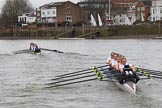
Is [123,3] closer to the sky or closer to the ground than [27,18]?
closer to the sky

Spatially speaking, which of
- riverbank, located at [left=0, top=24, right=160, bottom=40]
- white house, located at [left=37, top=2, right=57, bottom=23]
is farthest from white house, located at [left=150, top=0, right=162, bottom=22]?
white house, located at [left=37, top=2, right=57, bottom=23]

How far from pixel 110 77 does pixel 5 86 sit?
254 inches

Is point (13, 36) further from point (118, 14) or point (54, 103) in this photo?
point (54, 103)

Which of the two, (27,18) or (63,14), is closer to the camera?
(63,14)

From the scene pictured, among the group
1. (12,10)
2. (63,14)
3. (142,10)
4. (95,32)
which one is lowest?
(95,32)

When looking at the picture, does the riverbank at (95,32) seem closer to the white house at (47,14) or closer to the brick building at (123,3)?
the white house at (47,14)

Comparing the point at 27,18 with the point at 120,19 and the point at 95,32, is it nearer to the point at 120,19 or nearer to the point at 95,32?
the point at 120,19

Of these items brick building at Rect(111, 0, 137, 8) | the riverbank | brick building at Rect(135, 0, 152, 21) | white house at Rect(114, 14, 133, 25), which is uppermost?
brick building at Rect(111, 0, 137, 8)

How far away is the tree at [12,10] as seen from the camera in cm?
14700

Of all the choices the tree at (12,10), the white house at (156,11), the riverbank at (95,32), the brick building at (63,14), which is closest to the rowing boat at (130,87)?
the riverbank at (95,32)

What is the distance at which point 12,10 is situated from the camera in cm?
15225

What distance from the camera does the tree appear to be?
147000 millimetres

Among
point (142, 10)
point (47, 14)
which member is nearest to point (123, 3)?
point (142, 10)

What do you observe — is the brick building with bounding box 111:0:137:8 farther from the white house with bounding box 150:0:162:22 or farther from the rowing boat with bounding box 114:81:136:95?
the rowing boat with bounding box 114:81:136:95
